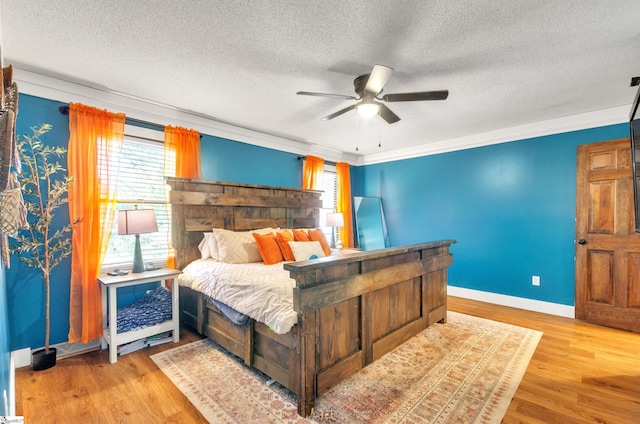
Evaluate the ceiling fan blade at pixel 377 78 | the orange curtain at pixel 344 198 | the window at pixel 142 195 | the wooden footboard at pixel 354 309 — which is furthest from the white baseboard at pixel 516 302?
the window at pixel 142 195

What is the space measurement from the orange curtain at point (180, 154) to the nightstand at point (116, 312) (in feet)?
1.62

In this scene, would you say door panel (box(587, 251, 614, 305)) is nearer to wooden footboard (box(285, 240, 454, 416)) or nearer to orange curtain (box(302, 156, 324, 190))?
wooden footboard (box(285, 240, 454, 416))

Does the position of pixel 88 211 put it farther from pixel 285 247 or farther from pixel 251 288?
pixel 285 247

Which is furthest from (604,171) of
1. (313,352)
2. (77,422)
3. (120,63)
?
(77,422)

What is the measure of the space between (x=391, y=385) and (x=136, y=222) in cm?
259

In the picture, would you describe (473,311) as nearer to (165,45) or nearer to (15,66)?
(165,45)

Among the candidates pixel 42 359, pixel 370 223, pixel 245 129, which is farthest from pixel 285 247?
pixel 370 223

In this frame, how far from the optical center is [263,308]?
2.09m

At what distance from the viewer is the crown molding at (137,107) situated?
2564 mm

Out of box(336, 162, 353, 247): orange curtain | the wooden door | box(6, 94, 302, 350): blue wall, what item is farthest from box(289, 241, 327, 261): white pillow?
the wooden door

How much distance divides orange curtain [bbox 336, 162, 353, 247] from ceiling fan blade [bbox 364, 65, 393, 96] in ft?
10.3

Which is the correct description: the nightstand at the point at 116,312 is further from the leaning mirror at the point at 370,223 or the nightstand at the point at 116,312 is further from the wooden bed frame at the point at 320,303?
the leaning mirror at the point at 370,223

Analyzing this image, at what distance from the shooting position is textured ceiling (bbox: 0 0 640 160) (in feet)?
5.79

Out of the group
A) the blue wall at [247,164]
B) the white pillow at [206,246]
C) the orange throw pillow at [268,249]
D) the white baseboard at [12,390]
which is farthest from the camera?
the blue wall at [247,164]
